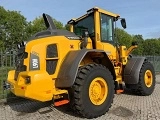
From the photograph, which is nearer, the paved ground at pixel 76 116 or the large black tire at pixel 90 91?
the large black tire at pixel 90 91

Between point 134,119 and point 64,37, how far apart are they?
8.36 feet

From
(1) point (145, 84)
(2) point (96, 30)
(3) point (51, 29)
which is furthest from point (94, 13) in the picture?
(1) point (145, 84)

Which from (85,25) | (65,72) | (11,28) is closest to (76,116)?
(65,72)

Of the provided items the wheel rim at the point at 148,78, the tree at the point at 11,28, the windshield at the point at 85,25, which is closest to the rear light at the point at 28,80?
the windshield at the point at 85,25

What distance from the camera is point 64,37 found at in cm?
643

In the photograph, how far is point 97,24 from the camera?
24.7ft

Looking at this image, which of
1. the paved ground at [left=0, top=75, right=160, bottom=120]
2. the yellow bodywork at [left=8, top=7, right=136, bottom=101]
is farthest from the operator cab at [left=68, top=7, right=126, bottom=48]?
the paved ground at [left=0, top=75, right=160, bottom=120]

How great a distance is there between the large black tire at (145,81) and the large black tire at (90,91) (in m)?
2.22

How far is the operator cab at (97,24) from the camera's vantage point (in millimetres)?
7523

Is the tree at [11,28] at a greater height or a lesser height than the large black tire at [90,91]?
greater

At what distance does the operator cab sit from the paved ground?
6.27 feet

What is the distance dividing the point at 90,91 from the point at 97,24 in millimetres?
2252

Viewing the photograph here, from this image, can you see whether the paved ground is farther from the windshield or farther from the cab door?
the windshield

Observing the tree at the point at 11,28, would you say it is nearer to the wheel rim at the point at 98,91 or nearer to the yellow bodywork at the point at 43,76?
the yellow bodywork at the point at 43,76
